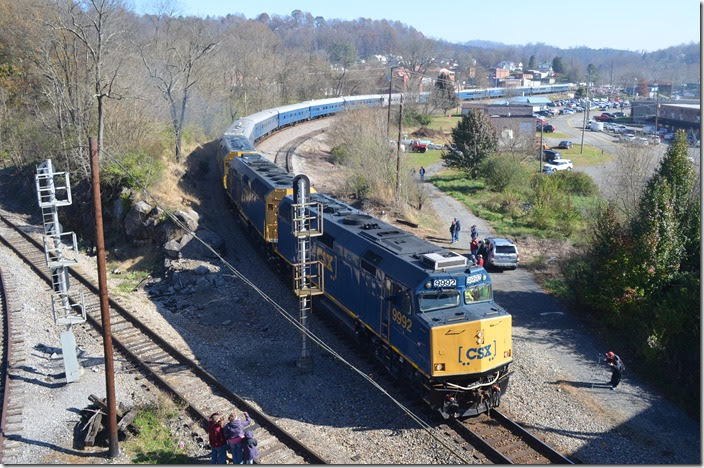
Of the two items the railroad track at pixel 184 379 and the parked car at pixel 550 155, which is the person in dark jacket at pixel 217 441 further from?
the parked car at pixel 550 155

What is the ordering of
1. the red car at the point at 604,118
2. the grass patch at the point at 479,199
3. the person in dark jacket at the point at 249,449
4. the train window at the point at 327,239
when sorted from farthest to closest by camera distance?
the red car at the point at 604,118
the grass patch at the point at 479,199
the train window at the point at 327,239
the person in dark jacket at the point at 249,449

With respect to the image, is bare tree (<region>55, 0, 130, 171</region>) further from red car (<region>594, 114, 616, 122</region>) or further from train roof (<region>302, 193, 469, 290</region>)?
red car (<region>594, 114, 616, 122</region>)

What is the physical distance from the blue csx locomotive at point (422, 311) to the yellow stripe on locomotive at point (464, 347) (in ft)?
0.07

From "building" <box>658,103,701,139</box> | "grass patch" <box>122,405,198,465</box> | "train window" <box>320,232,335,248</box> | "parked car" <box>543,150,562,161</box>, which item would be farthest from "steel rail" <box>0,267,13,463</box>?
"building" <box>658,103,701,139</box>

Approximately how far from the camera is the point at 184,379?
17469 mm

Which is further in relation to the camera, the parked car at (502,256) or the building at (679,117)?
the building at (679,117)

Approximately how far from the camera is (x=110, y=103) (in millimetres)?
37469

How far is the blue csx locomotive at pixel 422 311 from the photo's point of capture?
14.6 meters

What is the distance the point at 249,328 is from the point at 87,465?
28.8ft

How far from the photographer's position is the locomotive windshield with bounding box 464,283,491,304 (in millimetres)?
15500

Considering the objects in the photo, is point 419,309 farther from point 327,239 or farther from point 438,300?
point 327,239

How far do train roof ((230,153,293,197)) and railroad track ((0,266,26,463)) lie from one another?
10147 millimetres

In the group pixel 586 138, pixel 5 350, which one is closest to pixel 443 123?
pixel 586 138

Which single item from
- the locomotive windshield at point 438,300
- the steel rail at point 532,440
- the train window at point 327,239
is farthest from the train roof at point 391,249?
the steel rail at point 532,440
